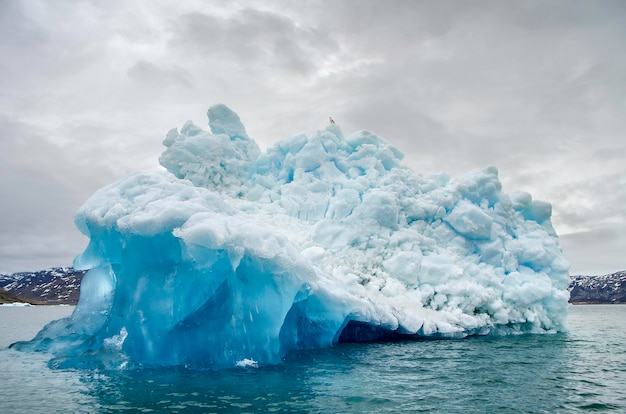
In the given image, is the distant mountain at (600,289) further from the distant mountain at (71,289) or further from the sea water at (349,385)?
the sea water at (349,385)

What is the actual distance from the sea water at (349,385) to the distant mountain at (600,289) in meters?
153

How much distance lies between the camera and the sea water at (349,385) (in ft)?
27.4

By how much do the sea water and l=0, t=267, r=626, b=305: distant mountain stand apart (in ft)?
410

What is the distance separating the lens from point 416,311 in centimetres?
1673

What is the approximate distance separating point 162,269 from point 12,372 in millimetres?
4285

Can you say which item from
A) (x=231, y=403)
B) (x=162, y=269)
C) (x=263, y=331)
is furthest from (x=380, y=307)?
(x=231, y=403)

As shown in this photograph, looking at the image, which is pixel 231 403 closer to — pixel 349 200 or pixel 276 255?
pixel 276 255

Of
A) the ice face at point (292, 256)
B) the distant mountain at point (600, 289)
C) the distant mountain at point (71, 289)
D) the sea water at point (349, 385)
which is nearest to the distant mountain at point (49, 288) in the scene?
the distant mountain at point (71, 289)

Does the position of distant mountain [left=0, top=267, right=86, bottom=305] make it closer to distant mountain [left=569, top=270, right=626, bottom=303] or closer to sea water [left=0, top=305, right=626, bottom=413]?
sea water [left=0, top=305, right=626, bottom=413]

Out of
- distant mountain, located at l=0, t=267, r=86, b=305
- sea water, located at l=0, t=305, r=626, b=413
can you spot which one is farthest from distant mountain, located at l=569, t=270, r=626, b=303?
distant mountain, located at l=0, t=267, r=86, b=305

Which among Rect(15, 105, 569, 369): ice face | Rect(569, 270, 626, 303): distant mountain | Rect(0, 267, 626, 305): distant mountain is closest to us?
Rect(15, 105, 569, 369): ice face

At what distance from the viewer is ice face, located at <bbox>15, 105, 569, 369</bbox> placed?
11.7m

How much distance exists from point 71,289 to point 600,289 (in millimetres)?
174366

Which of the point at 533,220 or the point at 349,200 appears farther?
the point at 533,220
